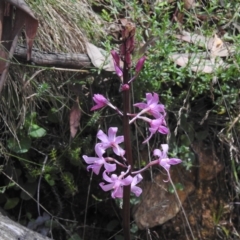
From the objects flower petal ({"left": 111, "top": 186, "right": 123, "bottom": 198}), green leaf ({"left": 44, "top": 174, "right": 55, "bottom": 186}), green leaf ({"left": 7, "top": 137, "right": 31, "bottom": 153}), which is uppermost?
flower petal ({"left": 111, "top": 186, "right": 123, "bottom": 198})

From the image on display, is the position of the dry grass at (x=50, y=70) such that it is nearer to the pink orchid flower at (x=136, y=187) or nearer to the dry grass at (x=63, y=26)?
the dry grass at (x=63, y=26)

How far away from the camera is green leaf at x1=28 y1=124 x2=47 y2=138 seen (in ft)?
6.84

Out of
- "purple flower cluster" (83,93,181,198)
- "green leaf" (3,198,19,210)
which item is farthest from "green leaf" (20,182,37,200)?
"purple flower cluster" (83,93,181,198)

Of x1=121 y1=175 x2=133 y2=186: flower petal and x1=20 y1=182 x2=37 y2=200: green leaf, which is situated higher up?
x1=121 y1=175 x2=133 y2=186: flower petal

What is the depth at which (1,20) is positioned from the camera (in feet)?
6.51

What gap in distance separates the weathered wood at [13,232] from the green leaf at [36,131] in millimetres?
326

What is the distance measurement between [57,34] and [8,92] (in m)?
0.28

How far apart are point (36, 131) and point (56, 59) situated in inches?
10.3

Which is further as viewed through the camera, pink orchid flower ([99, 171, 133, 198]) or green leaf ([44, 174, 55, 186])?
green leaf ([44, 174, 55, 186])

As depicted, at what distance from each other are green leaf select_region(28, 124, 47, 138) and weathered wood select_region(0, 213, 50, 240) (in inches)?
12.8

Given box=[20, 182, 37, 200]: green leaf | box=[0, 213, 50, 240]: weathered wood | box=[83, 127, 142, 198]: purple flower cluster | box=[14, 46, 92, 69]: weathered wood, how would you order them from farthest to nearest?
box=[20, 182, 37, 200]: green leaf
box=[14, 46, 92, 69]: weathered wood
box=[0, 213, 50, 240]: weathered wood
box=[83, 127, 142, 198]: purple flower cluster

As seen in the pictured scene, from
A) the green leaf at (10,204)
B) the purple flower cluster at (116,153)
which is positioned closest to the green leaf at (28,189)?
the green leaf at (10,204)

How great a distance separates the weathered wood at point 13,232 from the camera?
1.78m

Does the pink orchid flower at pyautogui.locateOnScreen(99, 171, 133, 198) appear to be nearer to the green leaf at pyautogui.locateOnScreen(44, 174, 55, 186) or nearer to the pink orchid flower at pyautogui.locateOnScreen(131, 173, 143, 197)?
the pink orchid flower at pyautogui.locateOnScreen(131, 173, 143, 197)
